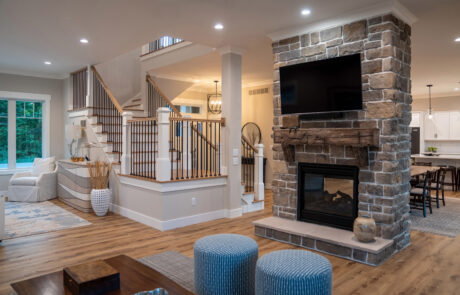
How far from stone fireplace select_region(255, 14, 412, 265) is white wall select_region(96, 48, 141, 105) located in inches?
189

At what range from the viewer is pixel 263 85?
9109 millimetres

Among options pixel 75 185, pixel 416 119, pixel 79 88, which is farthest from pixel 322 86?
pixel 416 119

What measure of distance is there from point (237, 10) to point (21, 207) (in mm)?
5571

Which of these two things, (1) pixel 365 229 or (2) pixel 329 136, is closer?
(1) pixel 365 229

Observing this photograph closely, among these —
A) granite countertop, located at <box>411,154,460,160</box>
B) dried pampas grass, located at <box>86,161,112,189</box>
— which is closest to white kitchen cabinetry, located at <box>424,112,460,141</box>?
granite countertop, located at <box>411,154,460,160</box>

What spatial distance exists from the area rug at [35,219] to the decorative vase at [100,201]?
31 centimetres

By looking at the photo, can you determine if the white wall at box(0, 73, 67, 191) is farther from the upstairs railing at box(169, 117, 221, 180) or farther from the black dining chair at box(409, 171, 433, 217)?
the black dining chair at box(409, 171, 433, 217)

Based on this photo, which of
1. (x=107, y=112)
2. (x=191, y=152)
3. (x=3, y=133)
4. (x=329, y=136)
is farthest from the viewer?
(x=3, y=133)

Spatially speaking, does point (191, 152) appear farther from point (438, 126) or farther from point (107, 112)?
point (438, 126)

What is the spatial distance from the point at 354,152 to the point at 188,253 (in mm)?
2319

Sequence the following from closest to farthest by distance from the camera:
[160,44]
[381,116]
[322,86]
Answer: [381,116] → [322,86] → [160,44]

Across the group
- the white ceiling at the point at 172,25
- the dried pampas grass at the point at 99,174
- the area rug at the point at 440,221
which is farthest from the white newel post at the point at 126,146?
the area rug at the point at 440,221

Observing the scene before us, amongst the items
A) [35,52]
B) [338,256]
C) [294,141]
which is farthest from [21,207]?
[338,256]

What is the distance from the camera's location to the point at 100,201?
18.8 ft
